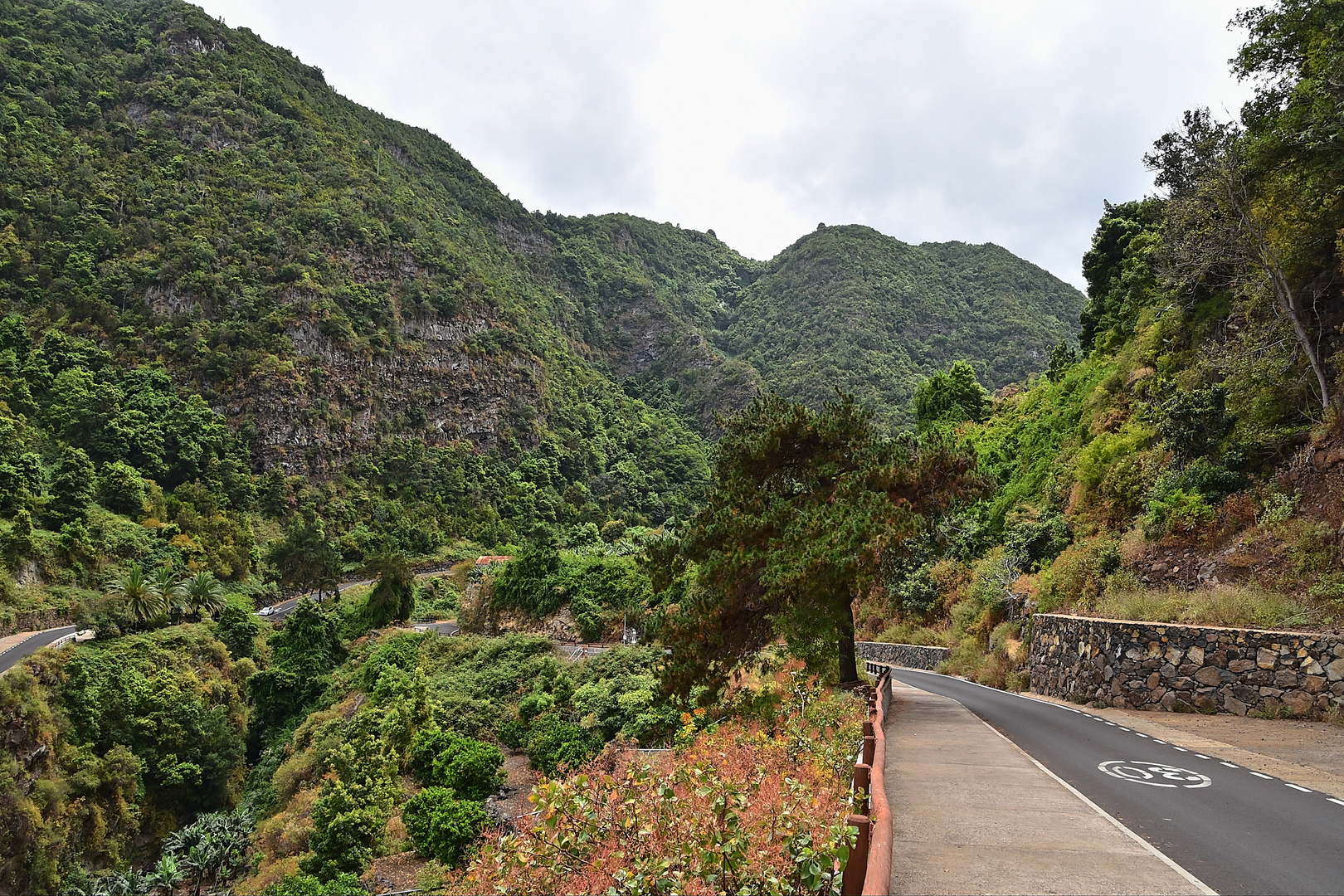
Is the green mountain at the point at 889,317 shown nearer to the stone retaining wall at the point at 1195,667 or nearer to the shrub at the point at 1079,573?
the shrub at the point at 1079,573

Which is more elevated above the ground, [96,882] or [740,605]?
[740,605]

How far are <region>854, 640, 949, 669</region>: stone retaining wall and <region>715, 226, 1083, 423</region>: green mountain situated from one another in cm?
5910

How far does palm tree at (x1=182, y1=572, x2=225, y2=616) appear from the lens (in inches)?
1737

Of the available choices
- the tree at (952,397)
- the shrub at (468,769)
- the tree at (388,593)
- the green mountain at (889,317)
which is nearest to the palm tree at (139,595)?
the tree at (388,593)

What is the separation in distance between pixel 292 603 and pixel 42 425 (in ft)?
96.2

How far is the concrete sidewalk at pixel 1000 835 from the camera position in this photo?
5.77 m

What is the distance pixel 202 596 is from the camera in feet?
148

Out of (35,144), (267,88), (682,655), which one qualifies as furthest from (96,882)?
(267,88)

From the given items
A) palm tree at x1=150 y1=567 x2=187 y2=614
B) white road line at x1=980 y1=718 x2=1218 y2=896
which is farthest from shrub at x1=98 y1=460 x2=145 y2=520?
white road line at x1=980 y1=718 x2=1218 y2=896

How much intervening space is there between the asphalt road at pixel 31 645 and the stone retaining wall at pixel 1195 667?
129 feet

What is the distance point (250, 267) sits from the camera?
304 feet

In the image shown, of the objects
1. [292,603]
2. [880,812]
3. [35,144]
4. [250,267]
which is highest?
[35,144]

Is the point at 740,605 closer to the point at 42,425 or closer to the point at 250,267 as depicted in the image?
the point at 42,425

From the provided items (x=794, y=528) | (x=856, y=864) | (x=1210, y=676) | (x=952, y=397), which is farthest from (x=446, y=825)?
(x=952, y=397)
